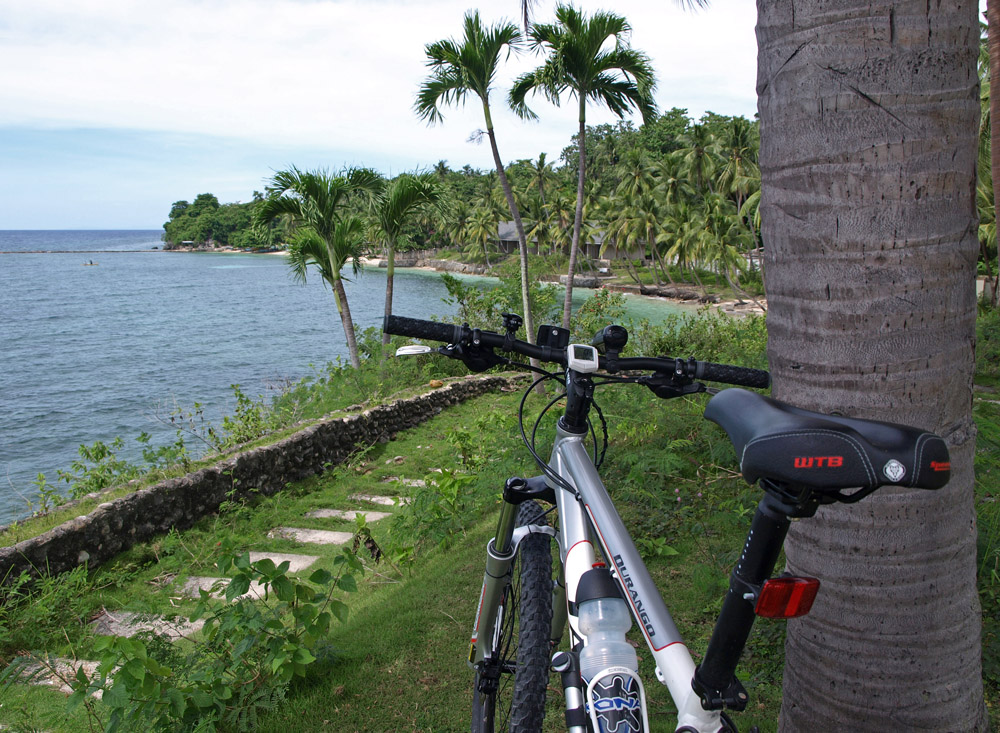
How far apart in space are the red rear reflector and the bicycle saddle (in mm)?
189

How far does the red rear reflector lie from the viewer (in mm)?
1269

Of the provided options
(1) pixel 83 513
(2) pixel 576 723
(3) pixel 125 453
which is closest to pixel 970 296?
(2) pixel 576 723

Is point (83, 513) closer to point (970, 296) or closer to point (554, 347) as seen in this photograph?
point (554, 347)

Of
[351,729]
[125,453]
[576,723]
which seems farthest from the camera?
[125,453]

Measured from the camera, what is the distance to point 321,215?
633 inches

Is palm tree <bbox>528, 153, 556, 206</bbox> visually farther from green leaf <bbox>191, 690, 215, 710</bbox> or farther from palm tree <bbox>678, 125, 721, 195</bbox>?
green leaf <bbox>191, 690, 215, 710</bbox>

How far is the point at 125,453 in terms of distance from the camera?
52.0 feet

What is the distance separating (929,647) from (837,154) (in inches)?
54.5

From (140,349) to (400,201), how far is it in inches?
959

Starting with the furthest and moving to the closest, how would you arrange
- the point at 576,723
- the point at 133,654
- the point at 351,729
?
the point at 351,729
the point at 133,654
the point at 576,723

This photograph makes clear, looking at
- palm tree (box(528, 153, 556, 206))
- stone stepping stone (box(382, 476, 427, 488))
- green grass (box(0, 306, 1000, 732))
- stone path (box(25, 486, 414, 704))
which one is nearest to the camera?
green grass (box(0, 306, 1000, 732))

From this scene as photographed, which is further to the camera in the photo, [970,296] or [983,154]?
[983,154]

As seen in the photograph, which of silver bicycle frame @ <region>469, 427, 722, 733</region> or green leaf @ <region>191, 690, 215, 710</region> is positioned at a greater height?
silver bicycle frame @ <region>469, 427, 722, 733</region>

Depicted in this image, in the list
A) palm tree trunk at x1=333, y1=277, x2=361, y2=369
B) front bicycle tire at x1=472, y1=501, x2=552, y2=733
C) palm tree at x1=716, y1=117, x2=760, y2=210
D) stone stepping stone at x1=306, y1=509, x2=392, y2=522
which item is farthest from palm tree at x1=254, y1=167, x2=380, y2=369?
palm tree at x1=716, y1=117, x2=760, y2=210
